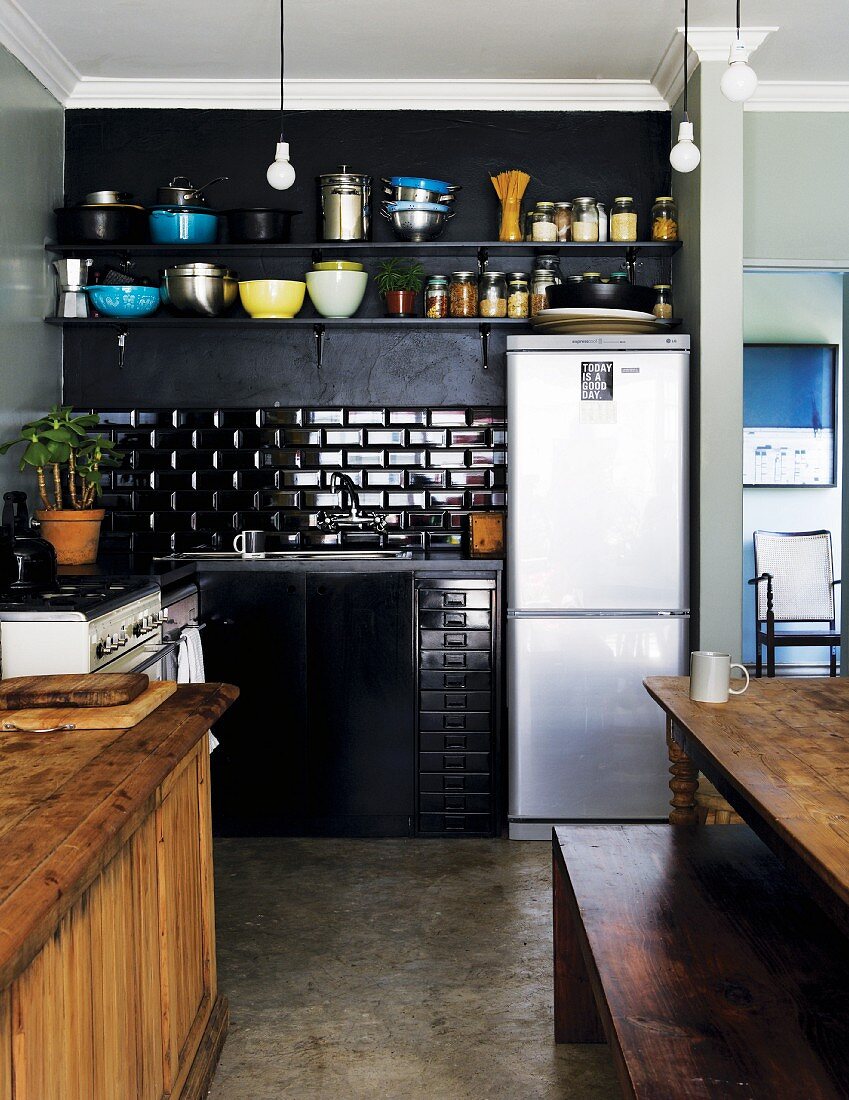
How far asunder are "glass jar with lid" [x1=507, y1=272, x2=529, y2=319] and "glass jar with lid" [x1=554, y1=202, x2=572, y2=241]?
0.80 ft

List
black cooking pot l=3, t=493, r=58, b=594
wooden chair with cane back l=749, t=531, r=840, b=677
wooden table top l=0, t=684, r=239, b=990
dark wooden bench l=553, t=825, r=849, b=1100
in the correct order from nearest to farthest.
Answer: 1. wooden table top l=0, t=684, r=239, b=990
2. dark wooden bench l=553, t=825, r=849, b=1100
3. black cooking pot l=3, t=493, r=58, b=594
4. wooden chair with cane back l=749, t=531, r=840, b=677

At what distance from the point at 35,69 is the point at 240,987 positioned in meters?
3.41

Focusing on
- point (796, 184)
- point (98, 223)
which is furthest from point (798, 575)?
point (98, 223)

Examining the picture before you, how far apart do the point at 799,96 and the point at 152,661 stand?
341cm

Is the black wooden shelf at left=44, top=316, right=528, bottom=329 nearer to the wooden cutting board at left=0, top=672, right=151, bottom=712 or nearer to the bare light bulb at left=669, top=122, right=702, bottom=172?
the bare light bulb at left=669, top=122, right=702, bottom=172

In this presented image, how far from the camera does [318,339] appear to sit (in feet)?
14.8

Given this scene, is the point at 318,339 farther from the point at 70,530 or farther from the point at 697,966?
the point at 697,966

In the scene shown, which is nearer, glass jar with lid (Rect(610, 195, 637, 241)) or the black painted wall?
glass jar with lid (Rect(610, 195, 637, 241))

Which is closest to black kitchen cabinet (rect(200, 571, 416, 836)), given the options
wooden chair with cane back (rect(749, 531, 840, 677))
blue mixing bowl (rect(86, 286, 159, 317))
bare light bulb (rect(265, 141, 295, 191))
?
blue mixing bowl (rect(86, 286, 159, 317))

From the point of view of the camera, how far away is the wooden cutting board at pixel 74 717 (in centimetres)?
189

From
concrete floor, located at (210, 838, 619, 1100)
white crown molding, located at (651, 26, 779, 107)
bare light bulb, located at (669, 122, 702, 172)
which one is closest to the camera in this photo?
concrete floor, located at (210, 838, 619, 1100)

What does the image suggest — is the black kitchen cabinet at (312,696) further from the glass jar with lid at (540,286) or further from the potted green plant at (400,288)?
the glass jar with lid at (540,286)

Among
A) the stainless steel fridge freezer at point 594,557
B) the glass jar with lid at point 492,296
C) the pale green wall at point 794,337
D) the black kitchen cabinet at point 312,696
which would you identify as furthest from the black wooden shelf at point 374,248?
the pale green wall at point 794,337

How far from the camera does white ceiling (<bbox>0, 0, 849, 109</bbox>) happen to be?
3.76m
